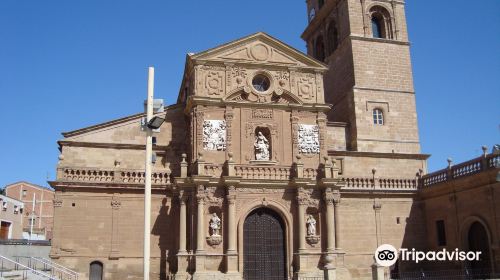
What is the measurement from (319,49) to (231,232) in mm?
22133

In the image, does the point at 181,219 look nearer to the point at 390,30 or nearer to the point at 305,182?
the point at 305,182

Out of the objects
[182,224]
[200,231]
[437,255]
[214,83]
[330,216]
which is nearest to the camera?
[200,231]

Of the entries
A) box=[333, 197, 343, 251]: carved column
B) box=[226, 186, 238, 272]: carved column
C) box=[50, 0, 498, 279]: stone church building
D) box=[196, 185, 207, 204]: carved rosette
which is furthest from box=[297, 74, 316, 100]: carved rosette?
box=[196, 185, 207, 204]: carved rosette

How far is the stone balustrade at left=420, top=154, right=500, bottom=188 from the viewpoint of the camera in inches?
→ 1051

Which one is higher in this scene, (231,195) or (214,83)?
(214,83)

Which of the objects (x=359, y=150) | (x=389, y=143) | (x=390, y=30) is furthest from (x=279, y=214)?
(x=390, y=30)

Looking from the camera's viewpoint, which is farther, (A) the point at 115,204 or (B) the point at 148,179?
(A) the point at 115,204

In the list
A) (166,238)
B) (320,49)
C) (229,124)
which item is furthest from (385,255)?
(320,49)

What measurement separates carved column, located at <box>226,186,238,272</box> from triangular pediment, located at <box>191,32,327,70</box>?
8149mm

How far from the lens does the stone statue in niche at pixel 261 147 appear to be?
99.0 ft

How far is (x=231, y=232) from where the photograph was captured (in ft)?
90.4

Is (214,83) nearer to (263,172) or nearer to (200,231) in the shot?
(263,172)

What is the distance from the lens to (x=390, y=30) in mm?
38469

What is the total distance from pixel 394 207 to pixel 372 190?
1.94m
